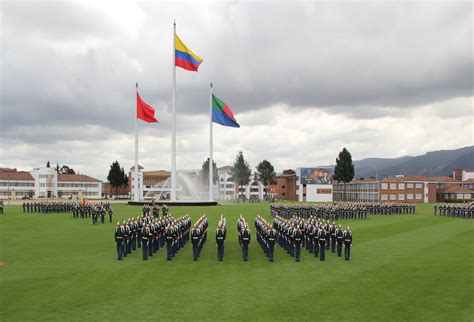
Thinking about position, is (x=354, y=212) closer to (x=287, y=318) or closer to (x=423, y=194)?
(x=287, y=318)

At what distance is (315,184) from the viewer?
94.2 metres

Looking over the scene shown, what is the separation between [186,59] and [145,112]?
8094 mm

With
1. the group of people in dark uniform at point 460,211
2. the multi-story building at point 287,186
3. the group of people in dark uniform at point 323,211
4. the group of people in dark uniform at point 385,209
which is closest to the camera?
the group of people in dark uniform at point 323,211

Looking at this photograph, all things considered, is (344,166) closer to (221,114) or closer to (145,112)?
(221,114)

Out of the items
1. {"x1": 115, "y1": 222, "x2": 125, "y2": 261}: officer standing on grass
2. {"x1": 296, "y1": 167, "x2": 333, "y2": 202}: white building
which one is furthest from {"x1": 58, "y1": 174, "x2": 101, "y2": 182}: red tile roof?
{"x1": 115, "y1": 222, "x2": 125, "y2": 261}: officer standing on grass

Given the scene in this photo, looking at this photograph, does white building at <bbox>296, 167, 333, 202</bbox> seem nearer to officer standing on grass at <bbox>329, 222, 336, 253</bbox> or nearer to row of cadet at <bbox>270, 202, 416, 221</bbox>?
row of cadet at <bbox>270, 202, 416, 221</bbox>

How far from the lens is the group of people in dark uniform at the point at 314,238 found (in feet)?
52.4

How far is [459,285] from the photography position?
39.9 feet

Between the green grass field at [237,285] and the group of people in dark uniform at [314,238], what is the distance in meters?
0.45

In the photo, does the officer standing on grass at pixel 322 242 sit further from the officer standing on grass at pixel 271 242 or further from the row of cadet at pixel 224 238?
the officer standing on grass at pixel 271 242

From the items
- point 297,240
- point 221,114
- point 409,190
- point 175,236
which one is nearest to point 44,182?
point 221,114

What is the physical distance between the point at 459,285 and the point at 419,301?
8.01ft

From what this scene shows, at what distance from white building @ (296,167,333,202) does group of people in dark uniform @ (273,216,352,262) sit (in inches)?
2978

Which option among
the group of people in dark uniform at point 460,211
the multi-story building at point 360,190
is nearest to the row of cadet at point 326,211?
the group of people in dark uniform at point 460,211
